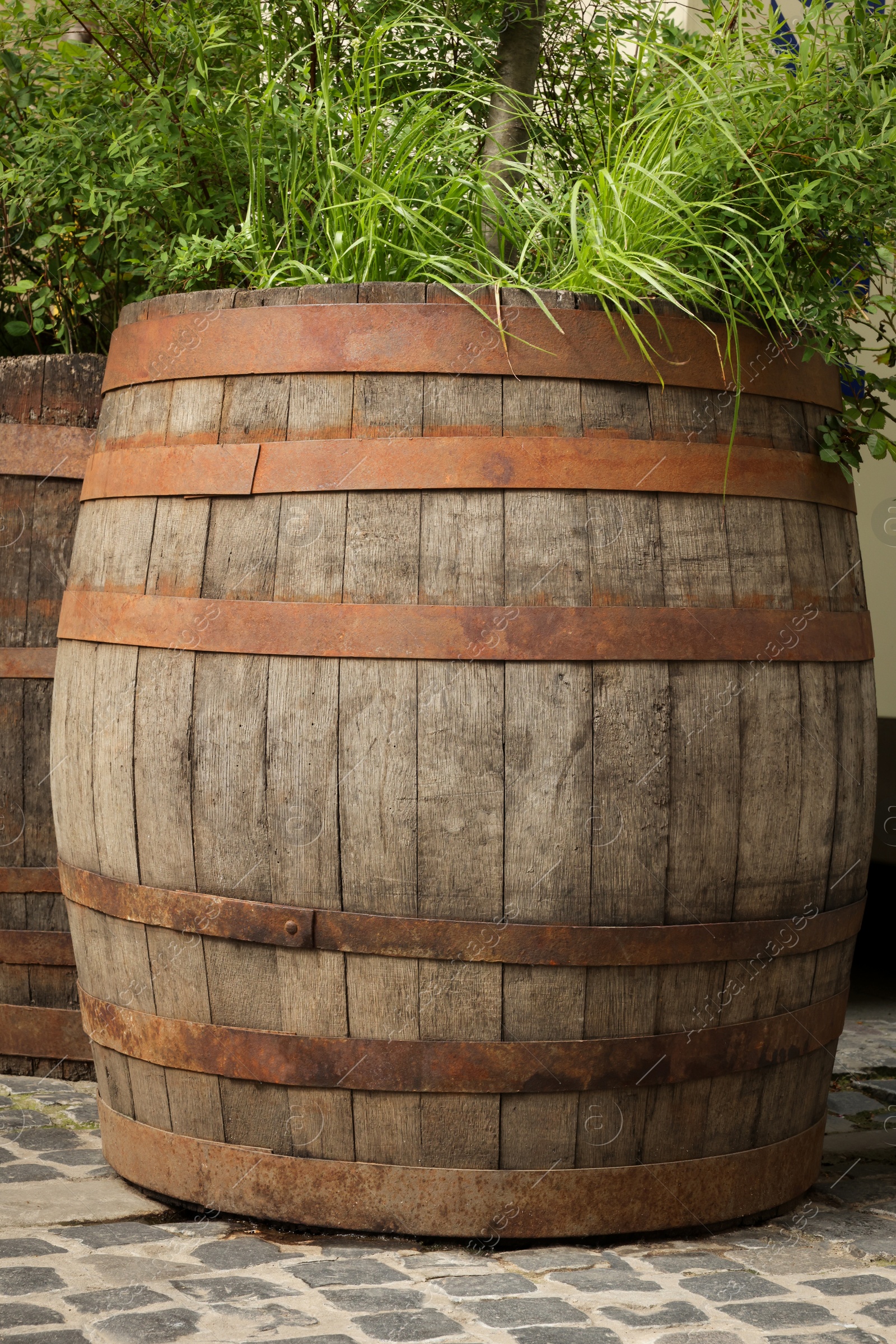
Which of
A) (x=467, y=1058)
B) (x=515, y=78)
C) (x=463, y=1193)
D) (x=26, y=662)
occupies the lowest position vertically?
(x=463, y=1193)

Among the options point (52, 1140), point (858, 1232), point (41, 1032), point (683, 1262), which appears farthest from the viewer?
point (41, 1032)

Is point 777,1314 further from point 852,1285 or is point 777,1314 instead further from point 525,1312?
point 525,1312

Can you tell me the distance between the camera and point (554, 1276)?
7.34 feet

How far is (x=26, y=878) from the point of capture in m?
3.29

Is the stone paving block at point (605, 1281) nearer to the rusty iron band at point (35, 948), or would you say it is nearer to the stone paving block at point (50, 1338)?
the stone paving block at point (50, 1338)

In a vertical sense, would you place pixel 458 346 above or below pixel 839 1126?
above

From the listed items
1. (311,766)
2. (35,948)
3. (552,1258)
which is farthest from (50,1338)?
(35,948)

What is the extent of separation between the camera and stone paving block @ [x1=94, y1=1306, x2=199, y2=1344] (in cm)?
198

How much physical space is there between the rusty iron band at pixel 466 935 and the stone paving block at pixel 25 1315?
2.10 ft

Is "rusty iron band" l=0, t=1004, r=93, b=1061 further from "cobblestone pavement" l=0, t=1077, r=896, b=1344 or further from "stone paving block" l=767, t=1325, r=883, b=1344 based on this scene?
"stone paving block" l=767, t=1325, r=883, b=1344

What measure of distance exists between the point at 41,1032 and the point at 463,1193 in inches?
58.3

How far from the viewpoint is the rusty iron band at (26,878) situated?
3.29 meters

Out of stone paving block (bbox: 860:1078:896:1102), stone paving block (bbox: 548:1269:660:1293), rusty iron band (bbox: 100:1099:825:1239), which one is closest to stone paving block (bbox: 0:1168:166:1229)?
rusty iron band (bbox: 100:1099:825:1239)

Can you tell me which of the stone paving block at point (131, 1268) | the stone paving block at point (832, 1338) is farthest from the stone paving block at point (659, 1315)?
the stone paving block at point (131, 1268)
